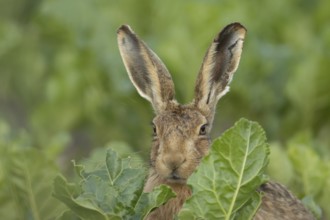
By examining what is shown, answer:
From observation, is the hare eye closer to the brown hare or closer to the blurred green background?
the brown hare

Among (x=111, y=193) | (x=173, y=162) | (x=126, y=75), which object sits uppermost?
(x=126, y=75)

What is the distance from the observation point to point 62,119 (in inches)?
515

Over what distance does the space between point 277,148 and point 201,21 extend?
12.6 feet

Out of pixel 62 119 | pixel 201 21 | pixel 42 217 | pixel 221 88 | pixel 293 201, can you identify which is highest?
pixel 201 21

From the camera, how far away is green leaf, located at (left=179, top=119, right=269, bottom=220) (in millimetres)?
6941

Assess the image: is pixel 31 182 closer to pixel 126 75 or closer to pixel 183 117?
pixel 183 117

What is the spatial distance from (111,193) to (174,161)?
610mm

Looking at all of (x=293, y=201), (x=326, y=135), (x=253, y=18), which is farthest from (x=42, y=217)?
(x=253, y=18)

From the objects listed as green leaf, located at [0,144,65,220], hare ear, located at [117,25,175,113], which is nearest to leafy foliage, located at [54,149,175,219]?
green leaf, located at [0,144,65,220]

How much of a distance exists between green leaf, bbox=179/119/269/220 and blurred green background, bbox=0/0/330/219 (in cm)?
342

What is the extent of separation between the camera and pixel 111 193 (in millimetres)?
6949

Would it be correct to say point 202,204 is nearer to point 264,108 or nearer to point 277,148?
point 277,148

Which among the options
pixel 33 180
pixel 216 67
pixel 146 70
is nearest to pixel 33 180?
pixel 33 180

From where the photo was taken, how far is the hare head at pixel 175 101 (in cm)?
755
